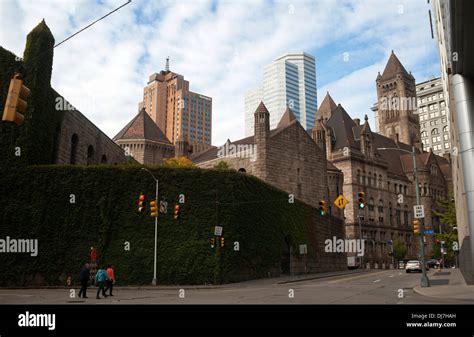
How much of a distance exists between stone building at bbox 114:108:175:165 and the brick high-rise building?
64075 millimetres

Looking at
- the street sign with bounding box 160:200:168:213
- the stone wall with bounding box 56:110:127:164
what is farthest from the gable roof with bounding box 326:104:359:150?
the street sign with bounding box 160:200:168:213

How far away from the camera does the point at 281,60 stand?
172375mm

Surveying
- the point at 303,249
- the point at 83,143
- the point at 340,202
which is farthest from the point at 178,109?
the point at 340,202

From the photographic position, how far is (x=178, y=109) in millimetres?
141625

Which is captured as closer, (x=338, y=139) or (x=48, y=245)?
(x=48, y=245)

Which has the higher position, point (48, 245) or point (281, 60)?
point (281, 60)

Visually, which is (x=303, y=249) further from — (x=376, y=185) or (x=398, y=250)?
(x=376, y=185)

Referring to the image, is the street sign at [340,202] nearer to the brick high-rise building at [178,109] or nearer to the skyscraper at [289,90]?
the brick high-rise building at [178,109]

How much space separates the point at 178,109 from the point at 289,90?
46.9 metres
